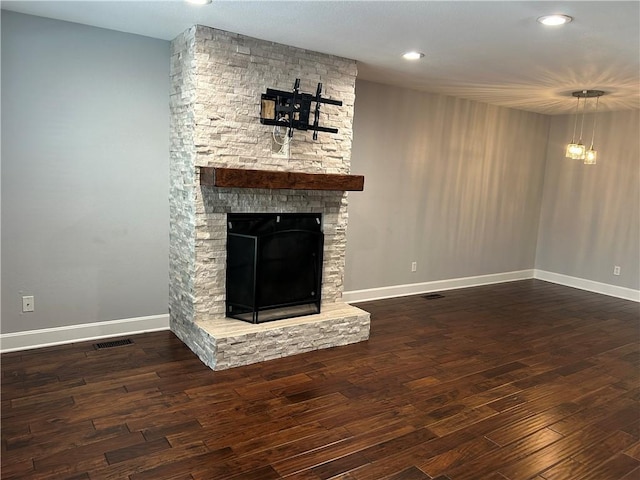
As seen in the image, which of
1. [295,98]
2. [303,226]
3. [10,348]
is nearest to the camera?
[10,348]

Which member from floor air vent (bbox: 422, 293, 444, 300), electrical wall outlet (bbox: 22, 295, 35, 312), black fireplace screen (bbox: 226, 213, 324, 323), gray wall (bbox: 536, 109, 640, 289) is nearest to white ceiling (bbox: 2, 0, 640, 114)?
black fireplace screen (bbox: 226, 213, 324, 323)

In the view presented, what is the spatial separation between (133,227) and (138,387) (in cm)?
136

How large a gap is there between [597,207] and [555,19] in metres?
4.37

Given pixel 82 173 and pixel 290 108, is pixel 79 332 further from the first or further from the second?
pixel 290 108

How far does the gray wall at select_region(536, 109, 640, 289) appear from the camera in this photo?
5.99 m

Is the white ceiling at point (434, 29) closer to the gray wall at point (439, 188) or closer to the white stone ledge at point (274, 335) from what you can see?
the gray wall at point (439, 188)

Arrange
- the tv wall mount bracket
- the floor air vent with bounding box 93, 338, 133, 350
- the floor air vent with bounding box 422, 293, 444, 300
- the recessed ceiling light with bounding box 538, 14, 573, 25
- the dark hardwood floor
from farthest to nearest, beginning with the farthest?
the floor air vent with bounding box 422, 293, 444, 300 → the tv wall mount bracket → the floor air vent with bounding box 93, 338, 133, 350 → the recessed ceiling light with bounding box 538, 14, 573, 25 → the dark hardwood floor

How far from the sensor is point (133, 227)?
3.80 meters

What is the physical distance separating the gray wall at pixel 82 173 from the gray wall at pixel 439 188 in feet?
6.89

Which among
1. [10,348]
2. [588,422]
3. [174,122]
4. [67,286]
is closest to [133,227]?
[67,286]

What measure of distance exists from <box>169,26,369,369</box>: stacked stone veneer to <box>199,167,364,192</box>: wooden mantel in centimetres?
21

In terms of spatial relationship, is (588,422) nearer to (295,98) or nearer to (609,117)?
(295,98)

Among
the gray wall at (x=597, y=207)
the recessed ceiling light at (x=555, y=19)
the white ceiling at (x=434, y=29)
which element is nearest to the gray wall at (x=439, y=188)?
the gray wall at (x=597, y=207)

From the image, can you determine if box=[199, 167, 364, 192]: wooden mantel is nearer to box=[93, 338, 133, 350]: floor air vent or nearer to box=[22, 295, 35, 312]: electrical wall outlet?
box=[93, 338, 133, 350]: floor air vent
